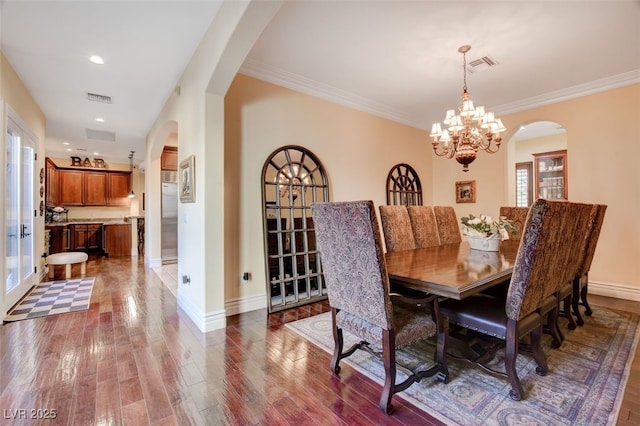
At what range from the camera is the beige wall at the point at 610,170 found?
3652 mm

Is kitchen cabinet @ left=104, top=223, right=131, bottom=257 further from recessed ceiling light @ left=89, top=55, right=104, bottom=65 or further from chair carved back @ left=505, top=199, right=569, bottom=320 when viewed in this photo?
chair carved back @ left=505, top=199, right=569, bottom=320

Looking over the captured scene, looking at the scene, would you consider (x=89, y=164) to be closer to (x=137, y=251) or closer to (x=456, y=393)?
(x=137, y=251)

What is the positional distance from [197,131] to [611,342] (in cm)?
422

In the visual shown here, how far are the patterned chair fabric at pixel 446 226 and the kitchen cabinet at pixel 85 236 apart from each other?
8.17 meters

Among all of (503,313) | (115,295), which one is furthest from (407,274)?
(115,295)

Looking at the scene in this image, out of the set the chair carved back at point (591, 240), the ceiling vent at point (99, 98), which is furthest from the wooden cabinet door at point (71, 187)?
the chair carved back at point (591, 240)

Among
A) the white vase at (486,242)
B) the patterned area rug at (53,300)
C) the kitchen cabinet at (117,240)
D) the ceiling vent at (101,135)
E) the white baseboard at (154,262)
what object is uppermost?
the ceiling vent at (101,135)

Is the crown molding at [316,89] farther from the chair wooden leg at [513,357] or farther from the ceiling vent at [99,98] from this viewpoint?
the chair wooden leg at [513,357]

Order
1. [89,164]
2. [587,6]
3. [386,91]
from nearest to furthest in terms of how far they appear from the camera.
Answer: [587,6], [386,91], [89,164]

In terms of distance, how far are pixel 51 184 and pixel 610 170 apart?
1107cm

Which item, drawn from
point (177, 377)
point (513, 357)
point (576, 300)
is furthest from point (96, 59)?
point (576, 300)

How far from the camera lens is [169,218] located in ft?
19.9

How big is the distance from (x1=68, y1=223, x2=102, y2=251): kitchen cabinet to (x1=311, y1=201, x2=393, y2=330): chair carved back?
8.05 metres

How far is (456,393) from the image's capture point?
177 cm
